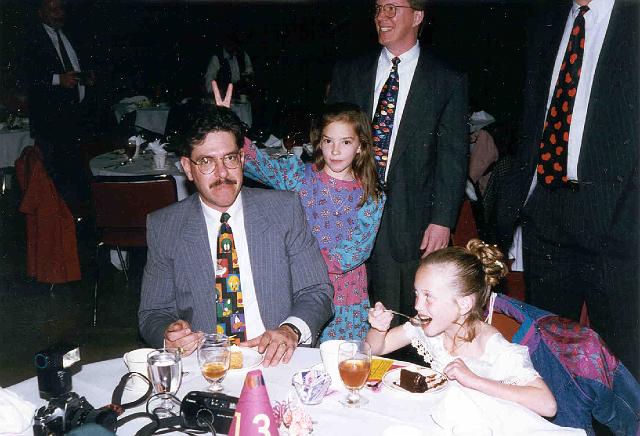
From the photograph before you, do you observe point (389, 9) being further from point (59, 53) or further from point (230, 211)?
point (59, 53)

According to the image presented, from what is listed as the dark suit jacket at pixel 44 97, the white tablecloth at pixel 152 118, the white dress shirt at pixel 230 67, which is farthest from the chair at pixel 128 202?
the white dress shirt at pixel 230 67

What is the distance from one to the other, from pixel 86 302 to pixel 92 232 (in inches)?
60.1

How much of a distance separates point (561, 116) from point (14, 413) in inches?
81.4

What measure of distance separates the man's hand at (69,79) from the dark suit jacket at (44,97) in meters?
0.06

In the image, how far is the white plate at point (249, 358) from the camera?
1.70 meters

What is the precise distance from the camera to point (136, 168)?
15.4 feet

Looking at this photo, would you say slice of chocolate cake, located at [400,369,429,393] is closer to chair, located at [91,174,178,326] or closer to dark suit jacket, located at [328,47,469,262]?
dark suit jacket, located at [328,47,469,262]

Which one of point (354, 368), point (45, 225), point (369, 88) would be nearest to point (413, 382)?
point (354, 368)

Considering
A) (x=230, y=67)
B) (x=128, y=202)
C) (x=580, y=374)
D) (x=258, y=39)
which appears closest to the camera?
(x=580, y=374)

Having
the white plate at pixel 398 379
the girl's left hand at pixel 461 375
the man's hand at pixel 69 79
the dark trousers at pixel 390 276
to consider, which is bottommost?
the dark trousers at pixel 390 276

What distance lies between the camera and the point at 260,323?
229cm

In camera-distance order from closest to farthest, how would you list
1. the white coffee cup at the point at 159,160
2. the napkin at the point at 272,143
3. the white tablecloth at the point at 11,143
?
the white coffee cup at the point at 159,160, the napkin at the point at 272,143, the white tablecloth at the point at 11,143

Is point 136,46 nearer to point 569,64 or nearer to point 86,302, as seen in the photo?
point 86,302

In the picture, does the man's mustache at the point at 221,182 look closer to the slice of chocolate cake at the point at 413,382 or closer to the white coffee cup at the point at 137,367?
the white coffee cup at the point at 137,367
